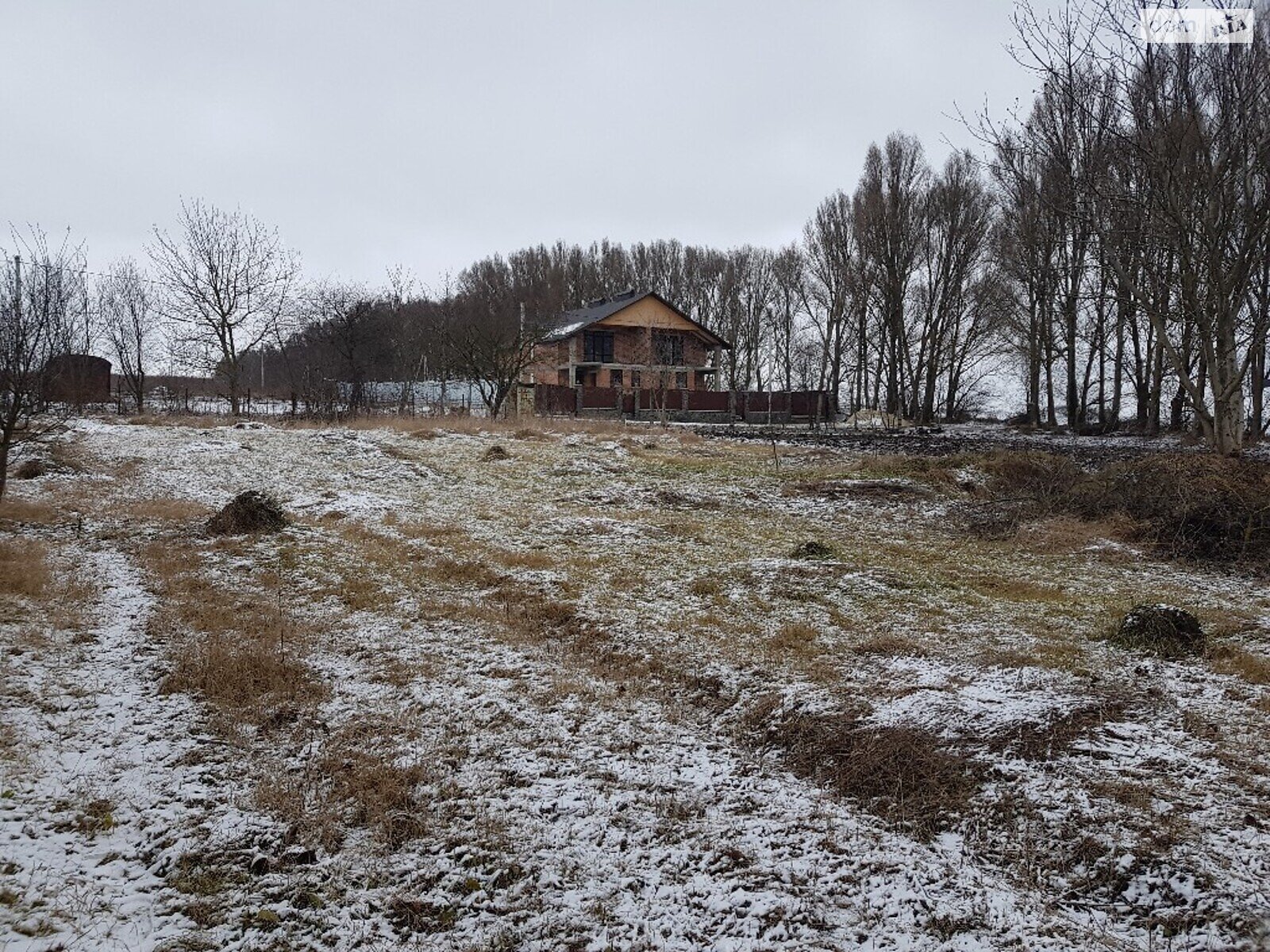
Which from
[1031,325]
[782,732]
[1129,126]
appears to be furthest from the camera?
[1031,325]

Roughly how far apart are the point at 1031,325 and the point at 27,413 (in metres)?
34.6

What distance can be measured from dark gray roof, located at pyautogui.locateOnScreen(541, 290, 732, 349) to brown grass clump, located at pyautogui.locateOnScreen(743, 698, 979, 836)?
41091mm

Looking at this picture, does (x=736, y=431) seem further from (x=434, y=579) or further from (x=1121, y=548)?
(x=434, y=579)

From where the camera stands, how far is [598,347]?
48.0 m

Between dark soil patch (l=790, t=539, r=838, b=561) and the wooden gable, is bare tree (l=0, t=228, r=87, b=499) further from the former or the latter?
the wooden gable

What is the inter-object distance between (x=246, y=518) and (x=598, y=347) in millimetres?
39558

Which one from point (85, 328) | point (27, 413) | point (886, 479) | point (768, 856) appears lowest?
point (768, 856)

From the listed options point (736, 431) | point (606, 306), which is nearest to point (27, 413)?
point (736, 431)

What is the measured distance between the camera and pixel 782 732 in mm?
4438

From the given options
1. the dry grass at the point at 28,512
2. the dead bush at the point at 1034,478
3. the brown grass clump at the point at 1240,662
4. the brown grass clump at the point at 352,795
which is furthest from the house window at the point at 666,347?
the brown grass clump at the point at 352,795

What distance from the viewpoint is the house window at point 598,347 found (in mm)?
47719

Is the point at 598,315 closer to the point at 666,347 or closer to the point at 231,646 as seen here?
the point at 666,347

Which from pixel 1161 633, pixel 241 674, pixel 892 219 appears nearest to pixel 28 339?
pixel 241 674

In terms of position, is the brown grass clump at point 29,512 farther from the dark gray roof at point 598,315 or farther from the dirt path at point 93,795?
the dark gray roof at point 598,315
